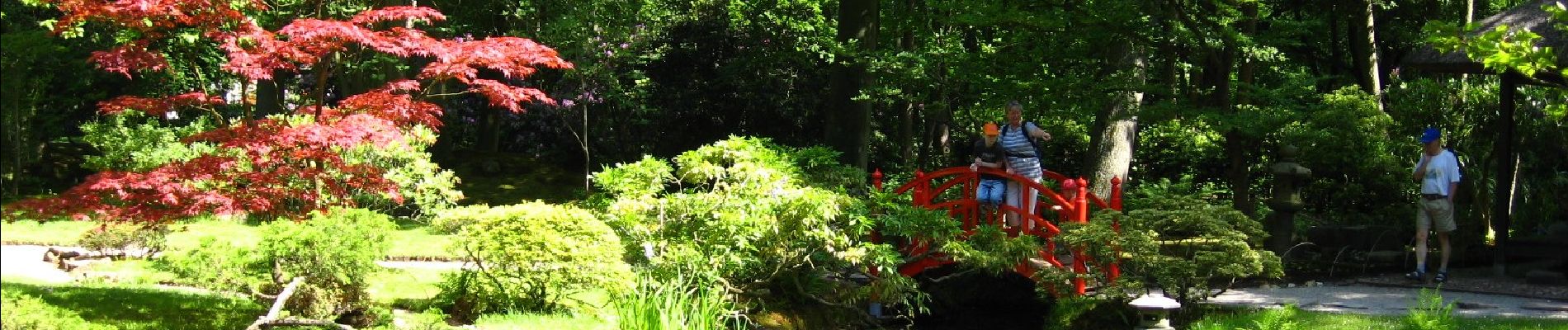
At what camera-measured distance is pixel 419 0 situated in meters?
21.6

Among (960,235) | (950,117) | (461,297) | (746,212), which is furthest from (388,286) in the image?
(950,117)

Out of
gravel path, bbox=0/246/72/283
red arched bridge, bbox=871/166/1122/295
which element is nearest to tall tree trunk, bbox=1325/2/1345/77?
red arched bridge, bbox=871/166/1122/295

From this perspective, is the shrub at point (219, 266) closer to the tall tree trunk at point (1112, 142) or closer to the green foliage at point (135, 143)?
the green foliage at point (135, 143)

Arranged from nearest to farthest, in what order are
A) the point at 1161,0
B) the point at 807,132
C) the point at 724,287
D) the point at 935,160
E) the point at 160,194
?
the point at 160,194, the point at 724,287, the point at 1161,0, the point at 807,132, the point at 935,160

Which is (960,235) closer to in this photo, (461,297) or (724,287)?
(724,287)

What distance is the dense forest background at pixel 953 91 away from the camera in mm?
12352

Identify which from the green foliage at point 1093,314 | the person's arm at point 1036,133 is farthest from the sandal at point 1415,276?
the person's arm at point 1036,133

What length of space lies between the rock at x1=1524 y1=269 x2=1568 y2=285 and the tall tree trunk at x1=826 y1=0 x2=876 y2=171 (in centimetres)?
721

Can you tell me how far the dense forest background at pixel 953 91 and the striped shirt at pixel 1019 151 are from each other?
1847mm

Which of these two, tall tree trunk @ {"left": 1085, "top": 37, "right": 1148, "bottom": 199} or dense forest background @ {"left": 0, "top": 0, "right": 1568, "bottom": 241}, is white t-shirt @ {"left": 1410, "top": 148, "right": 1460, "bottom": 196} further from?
tall tree trunk @ {"left": 1085, "top": 37, "right": 1148, "bottom": 199}

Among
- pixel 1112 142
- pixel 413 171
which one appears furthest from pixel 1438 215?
pixel 413 171

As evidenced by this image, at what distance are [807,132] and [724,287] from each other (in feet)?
31.2

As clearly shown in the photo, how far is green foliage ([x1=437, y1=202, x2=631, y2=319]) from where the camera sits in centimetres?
853

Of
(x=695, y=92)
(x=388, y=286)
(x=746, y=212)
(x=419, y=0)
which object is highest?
(x=419, y=0)
